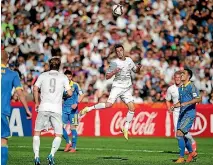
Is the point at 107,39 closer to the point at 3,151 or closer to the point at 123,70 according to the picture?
the point at 123,70

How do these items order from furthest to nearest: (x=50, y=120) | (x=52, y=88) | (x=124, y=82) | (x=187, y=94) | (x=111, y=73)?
(x=124, y=82) < (x=111, y=73) < (x=187, y=94) < (x=50, y=120) < (x=52, y=88)

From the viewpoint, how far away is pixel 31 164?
1667 cm

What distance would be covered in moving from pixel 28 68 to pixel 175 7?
7.49m

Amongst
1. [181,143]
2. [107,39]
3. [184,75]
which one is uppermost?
[107,39]

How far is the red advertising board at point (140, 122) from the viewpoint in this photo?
92.6 ft

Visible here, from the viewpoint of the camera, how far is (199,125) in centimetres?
2823

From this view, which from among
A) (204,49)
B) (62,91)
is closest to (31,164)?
(62,91)

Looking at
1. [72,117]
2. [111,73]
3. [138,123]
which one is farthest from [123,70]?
[138,123]

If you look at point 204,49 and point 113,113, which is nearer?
point 113,113

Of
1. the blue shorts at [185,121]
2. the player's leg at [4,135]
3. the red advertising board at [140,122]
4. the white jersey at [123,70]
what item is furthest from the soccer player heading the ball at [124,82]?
the red advertising board at [140,122]

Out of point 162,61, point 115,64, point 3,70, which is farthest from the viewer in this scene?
point 162,61

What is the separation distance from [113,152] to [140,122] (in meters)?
7.56

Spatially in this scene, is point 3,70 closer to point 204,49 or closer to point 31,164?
point 31,164

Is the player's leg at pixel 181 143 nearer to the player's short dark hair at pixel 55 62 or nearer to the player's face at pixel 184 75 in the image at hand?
the player's face at pixel 184 75
